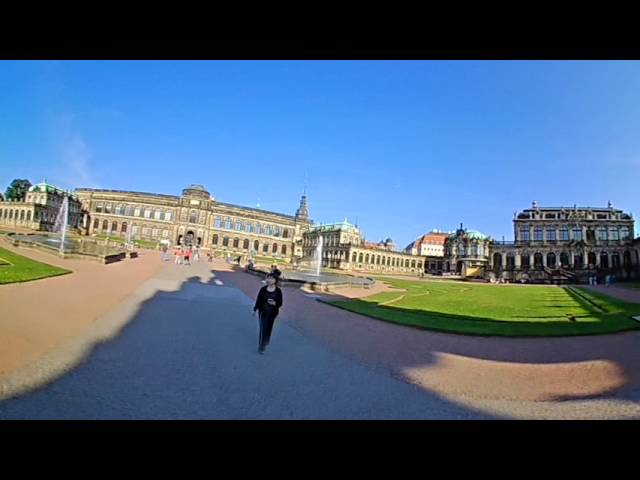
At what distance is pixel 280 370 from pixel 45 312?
21.3 feet

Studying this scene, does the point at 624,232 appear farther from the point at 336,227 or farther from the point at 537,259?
the point at 336,227

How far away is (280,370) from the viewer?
5.37 meters

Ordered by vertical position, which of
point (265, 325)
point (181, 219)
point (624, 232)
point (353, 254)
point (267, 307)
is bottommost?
point (265, 325)

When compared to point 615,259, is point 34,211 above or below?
above

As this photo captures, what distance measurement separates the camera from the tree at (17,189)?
73356 millimetres

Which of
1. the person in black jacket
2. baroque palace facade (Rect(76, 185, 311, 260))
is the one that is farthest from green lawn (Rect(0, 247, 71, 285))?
baroque palace facade (Rect(76, 185, 311, 260))

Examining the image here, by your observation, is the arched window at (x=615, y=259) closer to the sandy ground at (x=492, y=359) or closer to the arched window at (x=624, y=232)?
the arched window at (x=624, y=232)

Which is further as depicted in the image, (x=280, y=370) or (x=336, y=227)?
Answer: (x=336, y=227)

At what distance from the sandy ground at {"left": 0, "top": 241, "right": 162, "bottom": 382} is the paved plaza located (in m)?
0.04

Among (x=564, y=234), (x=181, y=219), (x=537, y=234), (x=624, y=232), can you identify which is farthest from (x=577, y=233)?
(x=181, y=219)
